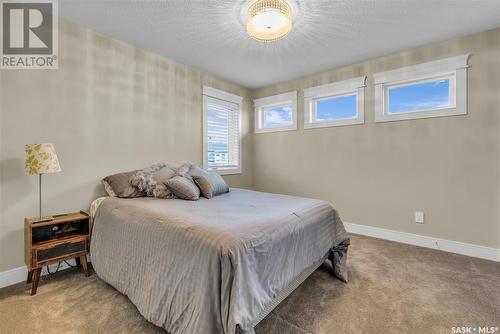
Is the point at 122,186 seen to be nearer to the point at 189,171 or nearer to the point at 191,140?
the point at 189,171

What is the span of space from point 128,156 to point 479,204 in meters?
4.13

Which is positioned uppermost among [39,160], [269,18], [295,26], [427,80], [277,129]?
[295,26]

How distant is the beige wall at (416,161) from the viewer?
101 inches

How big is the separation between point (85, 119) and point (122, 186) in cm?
83

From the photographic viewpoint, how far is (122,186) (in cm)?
241

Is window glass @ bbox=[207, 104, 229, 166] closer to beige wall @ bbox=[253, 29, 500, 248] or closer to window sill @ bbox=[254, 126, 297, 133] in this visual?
window sill @ bbox=[254, 126, 297, 133]

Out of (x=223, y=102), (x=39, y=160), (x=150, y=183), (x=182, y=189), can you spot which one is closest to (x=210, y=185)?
(x=182, y=189)

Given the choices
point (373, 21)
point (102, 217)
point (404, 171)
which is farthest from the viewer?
point (404, 171)

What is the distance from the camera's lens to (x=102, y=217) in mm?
2156

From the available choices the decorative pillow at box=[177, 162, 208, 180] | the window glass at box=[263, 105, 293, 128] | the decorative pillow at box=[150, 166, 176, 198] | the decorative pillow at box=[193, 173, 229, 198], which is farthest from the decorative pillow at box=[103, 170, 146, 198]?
the window glass at box=[263, 105, 293, 128]

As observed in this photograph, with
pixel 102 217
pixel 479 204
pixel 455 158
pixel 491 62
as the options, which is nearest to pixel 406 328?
pixel 479 204

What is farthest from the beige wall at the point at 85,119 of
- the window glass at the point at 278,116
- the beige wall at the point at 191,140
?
the window glass at the point at 278,116

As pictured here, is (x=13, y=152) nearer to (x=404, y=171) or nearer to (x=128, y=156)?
(x=128, y=156)

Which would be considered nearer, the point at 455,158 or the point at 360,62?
the point at 455,158
